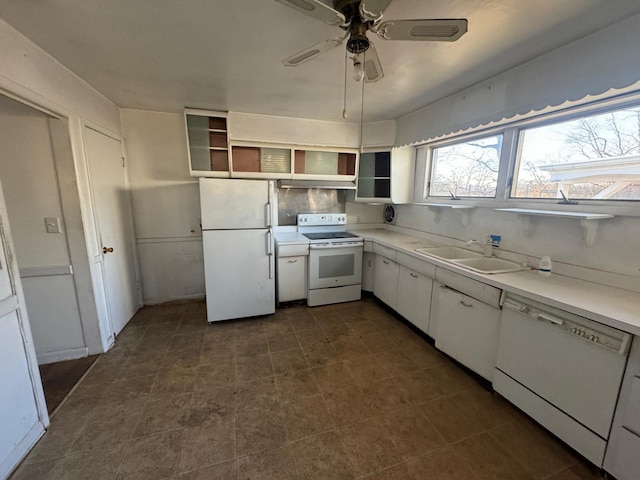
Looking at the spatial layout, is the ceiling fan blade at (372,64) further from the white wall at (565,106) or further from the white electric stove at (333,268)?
the white electric stove at (333,268)

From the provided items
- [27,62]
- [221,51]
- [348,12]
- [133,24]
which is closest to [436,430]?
[348,12]

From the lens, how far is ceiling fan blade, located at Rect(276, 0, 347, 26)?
3.25 feet

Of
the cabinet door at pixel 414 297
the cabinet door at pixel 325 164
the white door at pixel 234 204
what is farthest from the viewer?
the cabinet door at pixel 325 164

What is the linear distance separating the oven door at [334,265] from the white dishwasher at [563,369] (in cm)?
184

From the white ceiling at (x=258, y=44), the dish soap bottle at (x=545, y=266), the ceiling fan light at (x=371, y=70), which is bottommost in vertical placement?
the dish soap bottle at (x=545, y=266)

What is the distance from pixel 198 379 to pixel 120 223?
196 cm

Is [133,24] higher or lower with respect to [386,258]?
higher

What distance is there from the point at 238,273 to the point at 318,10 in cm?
244

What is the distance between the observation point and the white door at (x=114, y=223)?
2.46 metres

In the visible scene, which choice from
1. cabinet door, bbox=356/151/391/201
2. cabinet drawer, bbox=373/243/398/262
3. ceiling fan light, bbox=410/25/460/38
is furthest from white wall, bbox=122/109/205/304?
ceiling fan light, bbox=410/25/460/38

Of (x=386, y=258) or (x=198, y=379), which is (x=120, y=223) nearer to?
(x=198, y=379)

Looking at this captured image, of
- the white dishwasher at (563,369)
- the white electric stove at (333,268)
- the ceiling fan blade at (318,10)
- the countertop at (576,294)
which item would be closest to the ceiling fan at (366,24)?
the ceiling fan blade at (318,10)

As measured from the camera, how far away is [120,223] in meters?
2.89

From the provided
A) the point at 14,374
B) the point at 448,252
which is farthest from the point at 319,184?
the point at 14,374
